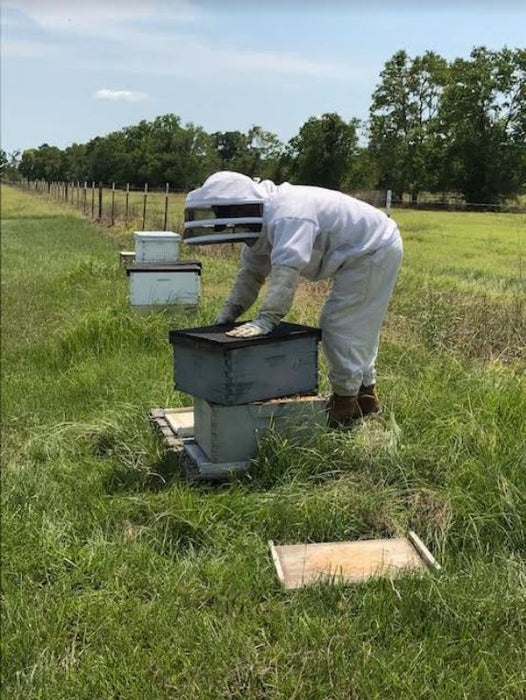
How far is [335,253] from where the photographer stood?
148 inches

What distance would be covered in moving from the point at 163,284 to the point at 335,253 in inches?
156

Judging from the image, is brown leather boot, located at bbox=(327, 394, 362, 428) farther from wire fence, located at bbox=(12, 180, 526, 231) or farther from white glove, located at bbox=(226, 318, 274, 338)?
wire fence, located at bbox=(12, 180, 526, 231)

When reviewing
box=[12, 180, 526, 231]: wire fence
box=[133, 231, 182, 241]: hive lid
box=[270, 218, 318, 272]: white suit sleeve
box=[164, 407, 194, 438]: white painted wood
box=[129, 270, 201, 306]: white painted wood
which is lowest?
box=[164, 407, 194, 438]: white painted wood

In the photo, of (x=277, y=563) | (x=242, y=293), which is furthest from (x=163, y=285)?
(x=277, y=563)

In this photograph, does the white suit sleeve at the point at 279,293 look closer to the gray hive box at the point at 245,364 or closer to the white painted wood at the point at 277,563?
the gray hive box at the point at 245,364

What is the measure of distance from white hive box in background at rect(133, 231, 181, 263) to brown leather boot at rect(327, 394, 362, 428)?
5.53 m

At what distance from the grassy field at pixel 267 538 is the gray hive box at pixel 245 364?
318 mm

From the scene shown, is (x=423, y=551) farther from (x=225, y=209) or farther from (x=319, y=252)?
(x=225, y=209)

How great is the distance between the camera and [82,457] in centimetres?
426

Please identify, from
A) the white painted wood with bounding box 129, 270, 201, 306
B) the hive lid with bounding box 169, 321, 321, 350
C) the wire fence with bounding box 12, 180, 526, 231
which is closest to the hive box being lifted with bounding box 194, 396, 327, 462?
the hive lid with bounding box 169, 321, 321, 350

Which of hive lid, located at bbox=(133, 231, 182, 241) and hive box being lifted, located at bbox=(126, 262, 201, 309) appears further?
hive lid, located at bbox=(133, 231, 182, 241)

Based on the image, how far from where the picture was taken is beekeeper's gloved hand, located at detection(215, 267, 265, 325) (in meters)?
4.16

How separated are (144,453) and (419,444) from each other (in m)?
1.58

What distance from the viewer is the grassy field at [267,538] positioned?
7.92 ft
